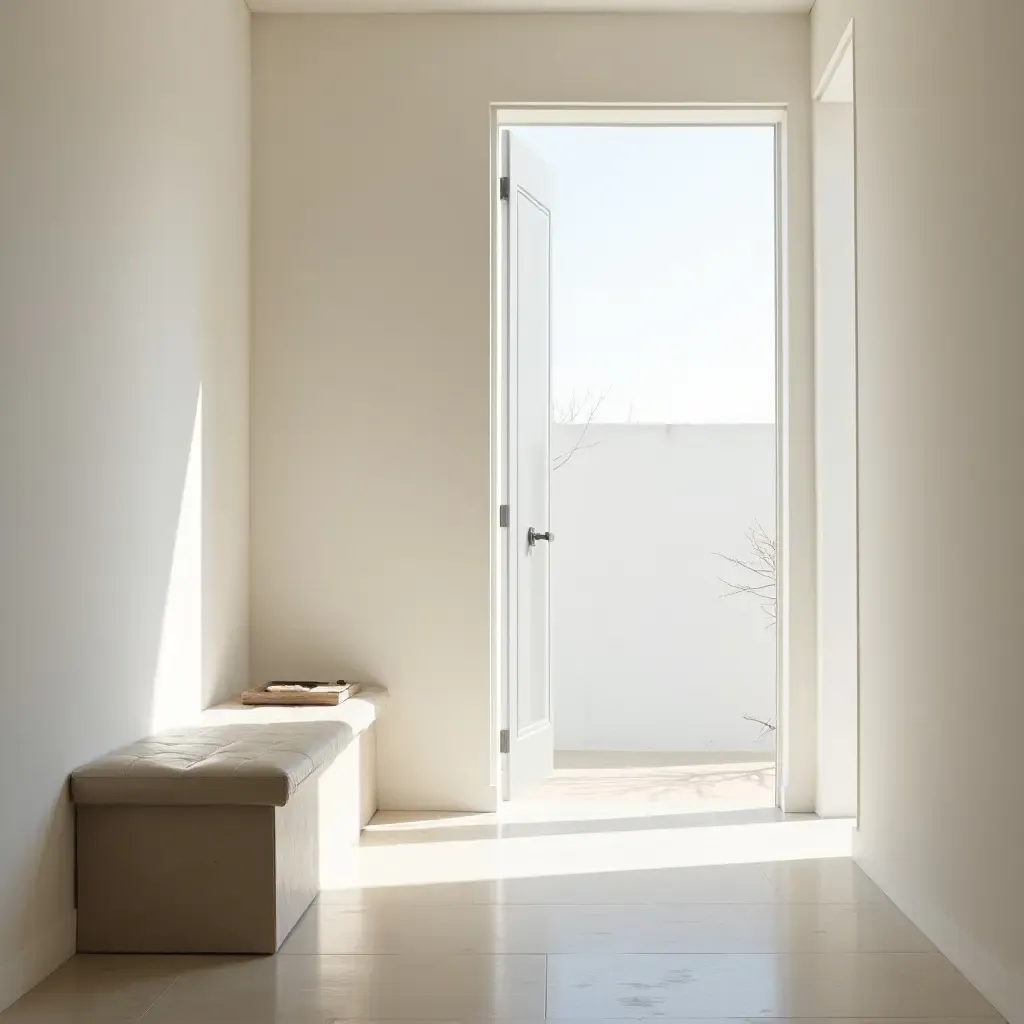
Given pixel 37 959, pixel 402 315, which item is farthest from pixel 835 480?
pixel 37 959

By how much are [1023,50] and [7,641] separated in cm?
233

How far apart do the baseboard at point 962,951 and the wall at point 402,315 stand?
5.29 ft

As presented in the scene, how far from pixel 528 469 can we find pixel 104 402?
2.14 m

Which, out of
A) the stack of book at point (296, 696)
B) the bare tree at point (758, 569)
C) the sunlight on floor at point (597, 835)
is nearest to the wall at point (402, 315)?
the sunlight on floor at point (597, 835)

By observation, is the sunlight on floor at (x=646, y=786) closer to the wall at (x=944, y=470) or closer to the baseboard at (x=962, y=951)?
the wall at (x=944, y=470)

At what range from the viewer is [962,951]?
285 cm

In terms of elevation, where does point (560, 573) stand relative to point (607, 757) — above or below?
above

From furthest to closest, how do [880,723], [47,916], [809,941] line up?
[880,723] < [809,941] < [47,916]

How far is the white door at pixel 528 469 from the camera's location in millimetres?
4852

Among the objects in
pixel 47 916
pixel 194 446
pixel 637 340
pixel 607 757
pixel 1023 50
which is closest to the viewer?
pixel 1023 50

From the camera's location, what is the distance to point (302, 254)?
4715 millimetres

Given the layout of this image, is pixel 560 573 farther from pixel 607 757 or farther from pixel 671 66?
pixel 671 66

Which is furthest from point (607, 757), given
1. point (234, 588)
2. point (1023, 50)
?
point (1023, 50)

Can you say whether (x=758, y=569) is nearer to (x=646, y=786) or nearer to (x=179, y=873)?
(x=646, y=786)
